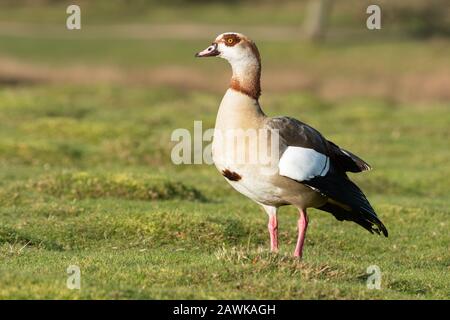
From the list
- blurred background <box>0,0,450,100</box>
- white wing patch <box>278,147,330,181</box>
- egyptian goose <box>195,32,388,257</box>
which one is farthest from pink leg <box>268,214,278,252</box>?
blurred background <box>0,0,450,100</box>

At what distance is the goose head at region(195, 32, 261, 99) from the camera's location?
35.0 ft

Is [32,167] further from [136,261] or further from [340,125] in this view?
[340,125]

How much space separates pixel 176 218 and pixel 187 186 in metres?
3.43

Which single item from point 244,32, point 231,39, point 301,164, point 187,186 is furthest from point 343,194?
point 244,32

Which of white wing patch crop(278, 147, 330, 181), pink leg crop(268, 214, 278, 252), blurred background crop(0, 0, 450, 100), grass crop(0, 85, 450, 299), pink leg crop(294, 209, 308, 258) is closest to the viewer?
grass crop(0, 85, 450, 299)

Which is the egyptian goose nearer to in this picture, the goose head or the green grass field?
the goose head

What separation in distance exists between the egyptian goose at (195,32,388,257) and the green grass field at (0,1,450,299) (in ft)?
2.18

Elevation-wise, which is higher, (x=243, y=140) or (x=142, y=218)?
(x=243, y=140)

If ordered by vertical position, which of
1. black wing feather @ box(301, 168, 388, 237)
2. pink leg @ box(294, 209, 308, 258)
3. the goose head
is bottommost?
pink leg @ box(294, 209, 308, 258)

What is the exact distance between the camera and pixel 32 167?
20.3 m

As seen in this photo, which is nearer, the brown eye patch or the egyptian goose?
the egyptian goose

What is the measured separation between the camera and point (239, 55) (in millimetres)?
10766

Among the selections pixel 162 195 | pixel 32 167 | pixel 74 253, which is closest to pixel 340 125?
pixel 32 167
